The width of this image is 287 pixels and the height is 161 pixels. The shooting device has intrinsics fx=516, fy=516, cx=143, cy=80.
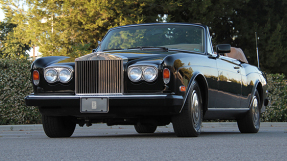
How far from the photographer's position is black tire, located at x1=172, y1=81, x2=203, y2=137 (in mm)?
7215

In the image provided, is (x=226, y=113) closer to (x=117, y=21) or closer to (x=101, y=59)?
(x=101, y=59)

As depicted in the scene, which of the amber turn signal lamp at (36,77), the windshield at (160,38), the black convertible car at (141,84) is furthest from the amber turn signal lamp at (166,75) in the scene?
the amber turn signal lamp at (36,77)

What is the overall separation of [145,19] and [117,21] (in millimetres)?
1431

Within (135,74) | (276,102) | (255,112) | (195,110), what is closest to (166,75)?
(135,74)

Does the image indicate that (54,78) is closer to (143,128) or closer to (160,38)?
(160,38)

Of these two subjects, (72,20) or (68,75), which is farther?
(72,20)

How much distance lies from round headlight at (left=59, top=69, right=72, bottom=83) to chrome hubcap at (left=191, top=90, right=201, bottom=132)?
1.80m

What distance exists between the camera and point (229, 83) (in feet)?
29.2

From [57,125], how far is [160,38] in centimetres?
218

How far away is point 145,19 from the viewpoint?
77.3ft

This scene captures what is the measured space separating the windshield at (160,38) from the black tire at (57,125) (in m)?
1.49

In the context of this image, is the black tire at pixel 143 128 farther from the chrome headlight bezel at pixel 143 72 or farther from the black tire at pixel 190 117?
the chrome headlight bezel at pixel 143 72

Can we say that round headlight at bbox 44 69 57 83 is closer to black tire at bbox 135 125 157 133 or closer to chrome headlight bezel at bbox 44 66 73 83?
chrome headlight bezel at bbox 44 66 73 83

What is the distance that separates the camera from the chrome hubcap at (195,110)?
7449 mm
